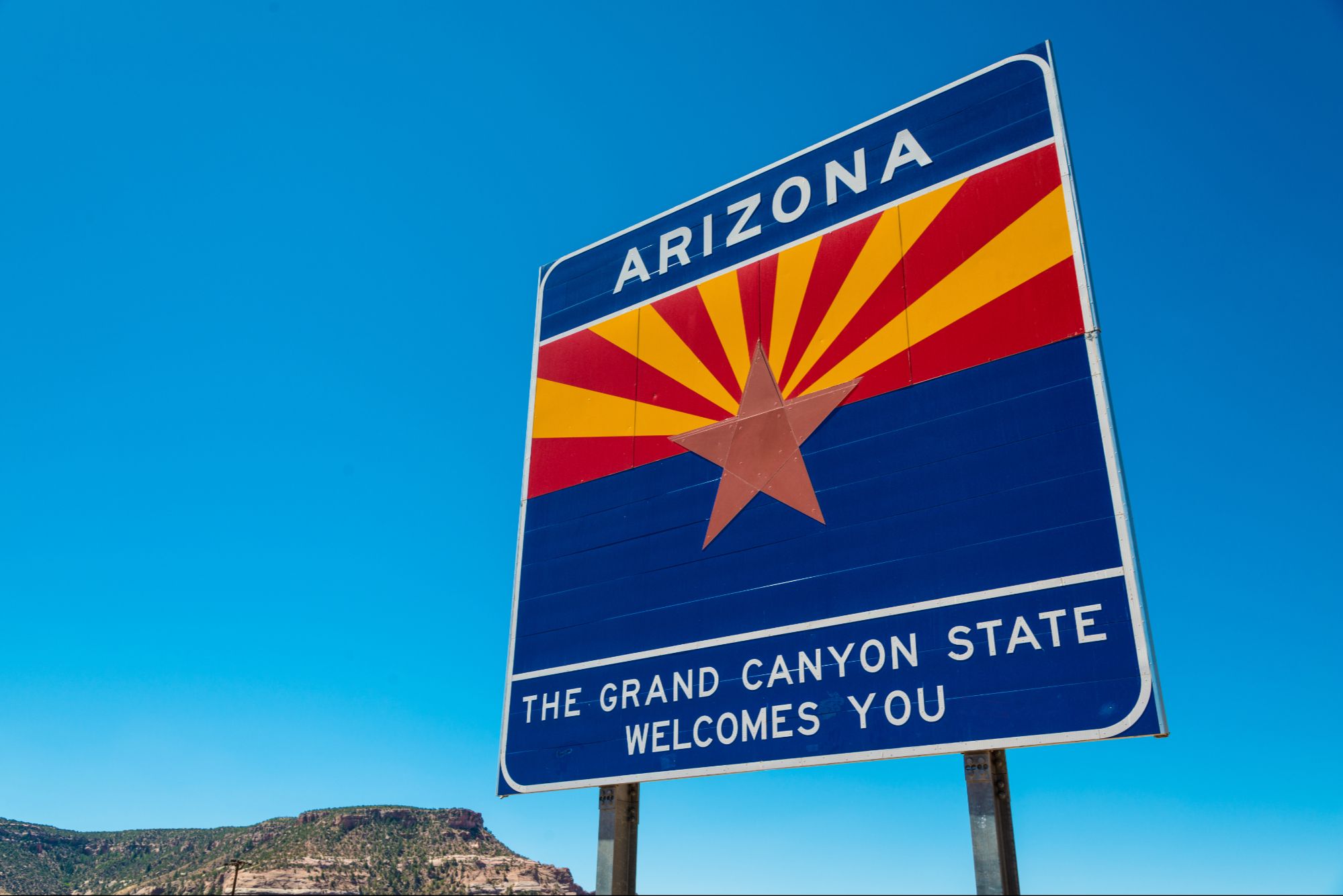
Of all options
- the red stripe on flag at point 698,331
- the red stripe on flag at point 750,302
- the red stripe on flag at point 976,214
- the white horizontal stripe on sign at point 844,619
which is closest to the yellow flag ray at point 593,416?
the red stripe on flag at point 698,331

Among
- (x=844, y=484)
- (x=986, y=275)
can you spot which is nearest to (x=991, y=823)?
(x=844, y=484)

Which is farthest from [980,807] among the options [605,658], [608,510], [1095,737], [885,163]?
[885,163]

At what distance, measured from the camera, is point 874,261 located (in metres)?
12.1

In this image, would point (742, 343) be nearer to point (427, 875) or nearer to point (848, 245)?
point (848, 245)

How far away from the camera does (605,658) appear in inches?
487

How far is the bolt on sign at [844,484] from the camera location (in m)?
9.73

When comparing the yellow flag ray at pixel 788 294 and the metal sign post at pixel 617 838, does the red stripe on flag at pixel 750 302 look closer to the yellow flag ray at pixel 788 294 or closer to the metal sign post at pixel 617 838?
the yellow flag ray at pixel 788 294

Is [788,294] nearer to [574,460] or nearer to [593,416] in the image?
[593,416]

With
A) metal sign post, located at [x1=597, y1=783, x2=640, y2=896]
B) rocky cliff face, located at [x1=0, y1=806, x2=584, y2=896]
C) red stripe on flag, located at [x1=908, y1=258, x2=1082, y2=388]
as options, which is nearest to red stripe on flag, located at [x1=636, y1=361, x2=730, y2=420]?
red stripe on flag, located at [x1=908, y1=258, x2=1082, y2=388]

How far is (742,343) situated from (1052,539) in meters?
4.57

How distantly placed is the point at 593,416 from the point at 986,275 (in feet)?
17.4

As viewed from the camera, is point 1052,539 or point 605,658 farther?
point 605,658

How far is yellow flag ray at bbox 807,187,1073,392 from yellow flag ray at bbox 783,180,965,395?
537 mm

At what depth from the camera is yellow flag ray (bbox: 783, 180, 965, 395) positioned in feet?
39.0
